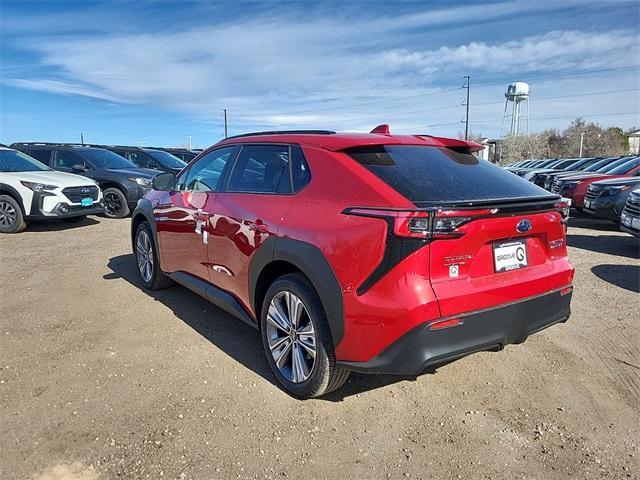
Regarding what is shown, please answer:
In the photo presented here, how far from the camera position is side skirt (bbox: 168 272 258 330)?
A: 346 centimetres

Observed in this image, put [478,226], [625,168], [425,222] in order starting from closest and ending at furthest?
[425,222] < [478,226] < [625,168]

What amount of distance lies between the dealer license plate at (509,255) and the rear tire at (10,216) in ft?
29.4

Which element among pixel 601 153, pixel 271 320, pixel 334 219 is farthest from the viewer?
pixel 601 153

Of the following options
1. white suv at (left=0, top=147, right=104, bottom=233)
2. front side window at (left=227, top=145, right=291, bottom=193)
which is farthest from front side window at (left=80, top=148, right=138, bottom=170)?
front side window at (left=227, top=145, right=291, bottom=193)

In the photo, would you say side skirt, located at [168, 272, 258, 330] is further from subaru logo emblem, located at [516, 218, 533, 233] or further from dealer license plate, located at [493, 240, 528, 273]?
subaru logo emblem, located at [516, 218, 533, 233]

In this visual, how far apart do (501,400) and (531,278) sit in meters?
0.85

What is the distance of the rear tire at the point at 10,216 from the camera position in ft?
28.3

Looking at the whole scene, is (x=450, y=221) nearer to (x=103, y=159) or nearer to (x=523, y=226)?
(x=523, y=226)

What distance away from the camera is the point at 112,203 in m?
10.9

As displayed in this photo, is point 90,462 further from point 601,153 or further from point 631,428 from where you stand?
point 601,153

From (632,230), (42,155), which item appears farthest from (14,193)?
(632,230)

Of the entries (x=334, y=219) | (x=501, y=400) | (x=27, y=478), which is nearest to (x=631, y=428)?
(x=501, y=400)

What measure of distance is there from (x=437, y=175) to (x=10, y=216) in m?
8.84

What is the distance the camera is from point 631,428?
8.75 feet
